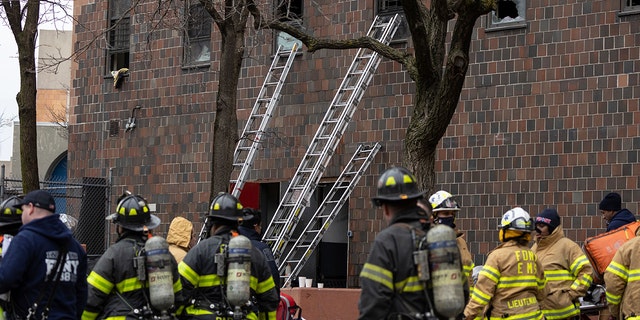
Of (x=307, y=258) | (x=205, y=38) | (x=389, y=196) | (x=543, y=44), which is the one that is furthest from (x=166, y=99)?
(x=389, y=196)

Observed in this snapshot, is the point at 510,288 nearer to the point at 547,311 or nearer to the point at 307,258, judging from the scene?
the point at 547,311

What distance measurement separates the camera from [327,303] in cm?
1786

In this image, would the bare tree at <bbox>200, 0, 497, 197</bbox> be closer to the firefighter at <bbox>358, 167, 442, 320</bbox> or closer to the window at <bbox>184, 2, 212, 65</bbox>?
the firefighter at <bbox>358, 167, 442, 320</bbox>

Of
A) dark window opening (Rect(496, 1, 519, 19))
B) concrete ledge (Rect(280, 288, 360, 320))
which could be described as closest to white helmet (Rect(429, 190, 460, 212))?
concrete ledge (Rect(280, 288, 360, 320))

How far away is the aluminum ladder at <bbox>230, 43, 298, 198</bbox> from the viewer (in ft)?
65.8

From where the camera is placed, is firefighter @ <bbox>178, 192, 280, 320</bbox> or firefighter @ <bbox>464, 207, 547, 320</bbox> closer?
firefighter @ <bbox>178, 192, 280, 320</bbox>

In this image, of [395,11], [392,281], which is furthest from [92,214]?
[392,281]

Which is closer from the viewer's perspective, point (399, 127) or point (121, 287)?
point (121, 287)

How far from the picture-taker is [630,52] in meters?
16.6

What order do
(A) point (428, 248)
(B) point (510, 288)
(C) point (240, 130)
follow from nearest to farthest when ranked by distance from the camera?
(A) point (428, 248), (B) point (510, 288), (C) point (240, 130)

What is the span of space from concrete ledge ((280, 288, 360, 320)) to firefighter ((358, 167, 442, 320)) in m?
10.2

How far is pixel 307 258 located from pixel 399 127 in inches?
103

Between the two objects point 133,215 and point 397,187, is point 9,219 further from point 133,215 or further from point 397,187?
point 397,187

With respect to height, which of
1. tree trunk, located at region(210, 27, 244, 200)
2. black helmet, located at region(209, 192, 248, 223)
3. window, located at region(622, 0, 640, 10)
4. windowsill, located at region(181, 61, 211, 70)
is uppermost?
window, located at region(622, 0, 640, 10)
